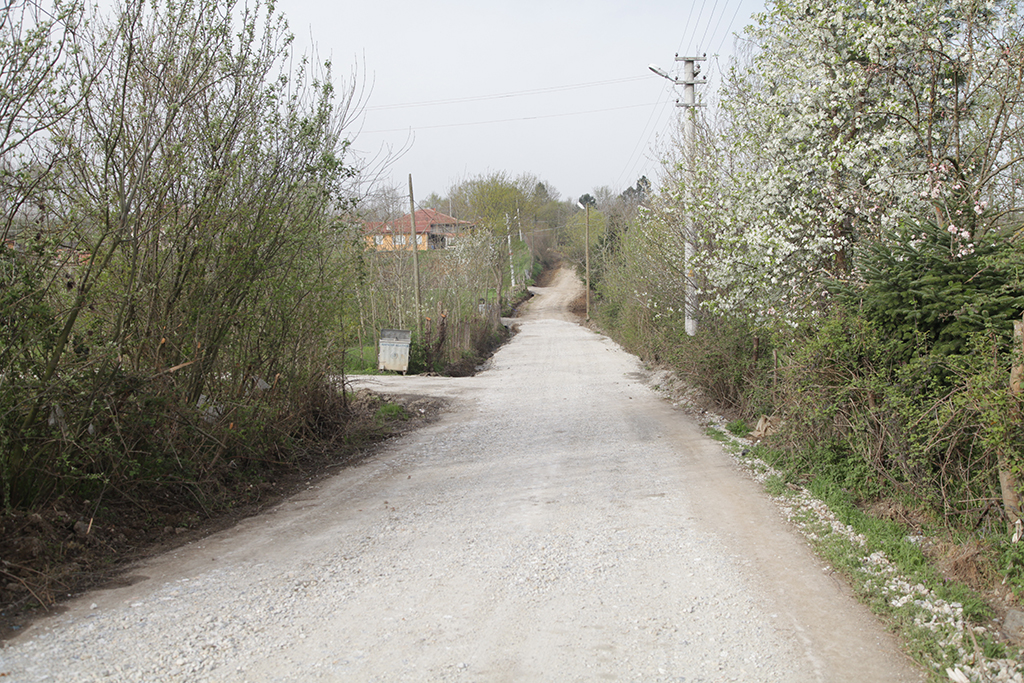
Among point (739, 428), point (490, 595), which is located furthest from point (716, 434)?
point (490, 595)

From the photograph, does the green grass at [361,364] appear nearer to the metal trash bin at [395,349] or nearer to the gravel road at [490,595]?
the metal trash bin at [395,349]

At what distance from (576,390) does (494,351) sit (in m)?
12.2

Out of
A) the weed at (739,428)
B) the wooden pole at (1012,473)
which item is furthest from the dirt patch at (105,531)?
the wooden pole at (1012,473)

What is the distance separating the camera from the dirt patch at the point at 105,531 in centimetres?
477

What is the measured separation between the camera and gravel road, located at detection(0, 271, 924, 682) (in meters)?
3.94

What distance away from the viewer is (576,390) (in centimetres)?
1642

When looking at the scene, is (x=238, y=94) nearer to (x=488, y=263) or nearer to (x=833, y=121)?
(x=833, y=121)

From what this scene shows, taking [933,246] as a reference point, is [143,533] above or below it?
below

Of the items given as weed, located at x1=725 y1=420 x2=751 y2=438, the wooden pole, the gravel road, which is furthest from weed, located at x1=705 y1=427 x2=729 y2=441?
the wooden pole

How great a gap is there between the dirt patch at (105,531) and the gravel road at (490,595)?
20 centimetres

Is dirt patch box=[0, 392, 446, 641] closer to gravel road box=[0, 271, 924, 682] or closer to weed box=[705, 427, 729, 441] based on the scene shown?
gravel road box=[0, 271, 924, 682]

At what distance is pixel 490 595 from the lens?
4.91 meters

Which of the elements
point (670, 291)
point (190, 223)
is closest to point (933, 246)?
point (190, 223)

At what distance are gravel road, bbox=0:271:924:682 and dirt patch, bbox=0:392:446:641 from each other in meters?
0.20
